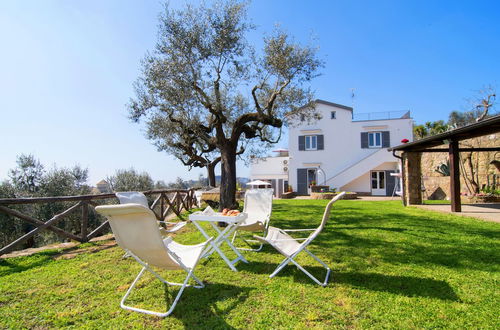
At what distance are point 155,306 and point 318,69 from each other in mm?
7480

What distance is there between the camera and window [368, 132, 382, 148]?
20.7m

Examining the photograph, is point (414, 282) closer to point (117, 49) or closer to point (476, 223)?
point (476, 223)

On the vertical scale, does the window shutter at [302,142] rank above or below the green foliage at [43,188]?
above

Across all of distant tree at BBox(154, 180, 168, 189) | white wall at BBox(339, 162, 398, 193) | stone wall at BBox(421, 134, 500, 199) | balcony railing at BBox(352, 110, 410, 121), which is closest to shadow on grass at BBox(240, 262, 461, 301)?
stone wall at BBox(421, 134, 500, 199)

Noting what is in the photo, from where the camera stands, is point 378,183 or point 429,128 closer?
point 378,183

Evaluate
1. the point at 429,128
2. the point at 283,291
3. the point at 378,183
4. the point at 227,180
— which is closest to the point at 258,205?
the point at 227,180

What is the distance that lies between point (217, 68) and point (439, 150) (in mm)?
8361

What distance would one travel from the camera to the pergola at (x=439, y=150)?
7957 mm

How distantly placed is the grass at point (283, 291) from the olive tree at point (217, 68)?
3718 mm

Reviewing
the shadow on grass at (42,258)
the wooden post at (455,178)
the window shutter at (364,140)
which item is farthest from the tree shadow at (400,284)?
the window shutter at (364,140)

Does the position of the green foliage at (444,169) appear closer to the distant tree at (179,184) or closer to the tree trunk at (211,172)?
the tree trunk at (211,172)

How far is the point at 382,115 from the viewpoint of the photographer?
68.1ft

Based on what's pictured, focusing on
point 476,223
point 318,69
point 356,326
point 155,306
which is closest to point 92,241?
point 155,306

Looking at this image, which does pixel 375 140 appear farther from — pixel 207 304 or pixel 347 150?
pixel 207 304
